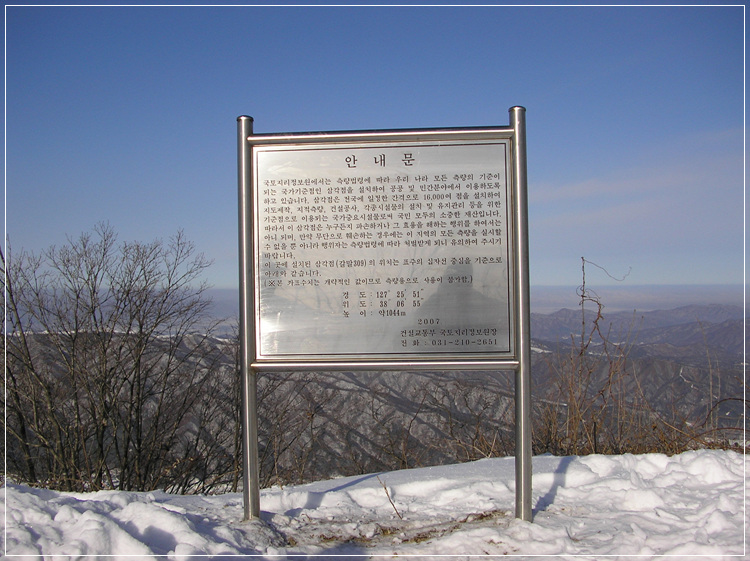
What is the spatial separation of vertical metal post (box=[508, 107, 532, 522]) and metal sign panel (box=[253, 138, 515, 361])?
0.06 m

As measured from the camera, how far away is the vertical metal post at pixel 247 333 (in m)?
3.31

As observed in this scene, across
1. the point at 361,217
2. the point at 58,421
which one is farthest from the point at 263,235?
the point at 58,421

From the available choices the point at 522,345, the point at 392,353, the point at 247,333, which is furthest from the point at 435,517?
the point at 247,333

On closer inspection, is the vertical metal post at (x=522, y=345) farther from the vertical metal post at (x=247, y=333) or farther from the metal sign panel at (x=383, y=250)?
the vertical metal post at (x=247, y=333)

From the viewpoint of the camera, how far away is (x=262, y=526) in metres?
3.23

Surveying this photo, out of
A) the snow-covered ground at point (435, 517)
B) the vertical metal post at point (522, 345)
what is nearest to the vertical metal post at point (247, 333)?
the snow-covered ground at point (435, 517)

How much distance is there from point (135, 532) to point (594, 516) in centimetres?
268

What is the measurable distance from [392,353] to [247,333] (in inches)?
36.1

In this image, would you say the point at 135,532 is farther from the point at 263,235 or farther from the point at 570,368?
the point at 570,368

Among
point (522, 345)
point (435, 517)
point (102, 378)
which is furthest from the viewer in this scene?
point (102, 378)

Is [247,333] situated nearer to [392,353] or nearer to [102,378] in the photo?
[392,353]

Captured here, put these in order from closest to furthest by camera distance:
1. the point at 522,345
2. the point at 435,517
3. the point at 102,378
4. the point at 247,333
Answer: the point at 522,345 → the point at 247,333 → the point at 435,517 → the point at 102,378

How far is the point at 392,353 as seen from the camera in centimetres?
325

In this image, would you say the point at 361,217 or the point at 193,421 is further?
the point at 193,421
